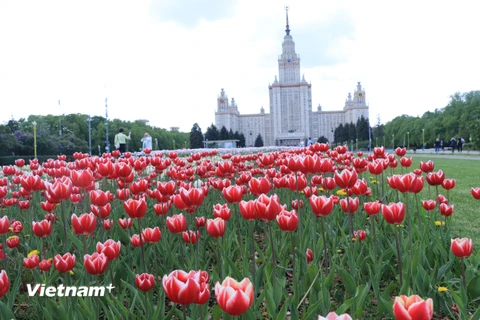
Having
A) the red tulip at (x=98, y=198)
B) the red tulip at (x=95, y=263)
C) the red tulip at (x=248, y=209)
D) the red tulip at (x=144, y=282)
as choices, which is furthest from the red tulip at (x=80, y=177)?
the red tulip at (x=248, y=209)

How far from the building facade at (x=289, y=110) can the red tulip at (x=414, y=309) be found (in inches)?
3864

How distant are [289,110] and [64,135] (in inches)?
2940

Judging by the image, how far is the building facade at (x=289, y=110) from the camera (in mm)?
104188

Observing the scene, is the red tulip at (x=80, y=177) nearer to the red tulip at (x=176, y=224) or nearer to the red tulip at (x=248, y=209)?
the red tulip at (x=176, y=224)

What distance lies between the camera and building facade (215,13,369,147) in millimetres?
104188

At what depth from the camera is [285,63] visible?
10656 centimetres

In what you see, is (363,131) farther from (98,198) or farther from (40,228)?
(40,228)

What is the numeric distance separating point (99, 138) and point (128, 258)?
59728 millimetres

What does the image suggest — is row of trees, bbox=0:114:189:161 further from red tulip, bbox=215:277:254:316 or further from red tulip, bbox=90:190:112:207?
red tulip, bbox=215:277:254:316

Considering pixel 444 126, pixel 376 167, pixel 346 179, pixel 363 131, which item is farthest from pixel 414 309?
pixel 363 131

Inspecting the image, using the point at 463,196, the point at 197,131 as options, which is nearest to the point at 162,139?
the point at 197,131

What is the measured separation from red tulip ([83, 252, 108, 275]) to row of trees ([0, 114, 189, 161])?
24.3m

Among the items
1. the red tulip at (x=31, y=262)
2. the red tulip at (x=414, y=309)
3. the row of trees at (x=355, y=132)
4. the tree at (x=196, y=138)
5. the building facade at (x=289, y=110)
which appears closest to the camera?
the red tulip at (x=414, y=309)

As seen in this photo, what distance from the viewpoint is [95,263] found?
1.67 meters
